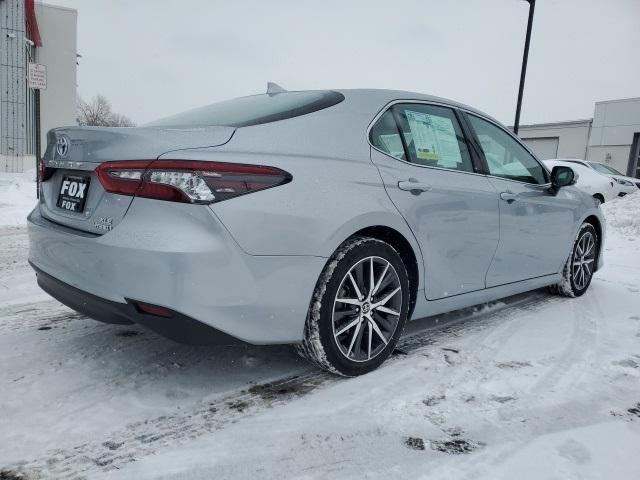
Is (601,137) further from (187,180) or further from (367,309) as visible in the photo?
(187,180)

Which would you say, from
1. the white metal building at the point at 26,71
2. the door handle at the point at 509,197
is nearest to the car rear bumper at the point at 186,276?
the door handle at the point at 509,197

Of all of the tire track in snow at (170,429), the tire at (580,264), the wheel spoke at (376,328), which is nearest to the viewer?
the tire track in snow at (170,429)

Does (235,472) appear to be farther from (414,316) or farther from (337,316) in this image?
(414,316)

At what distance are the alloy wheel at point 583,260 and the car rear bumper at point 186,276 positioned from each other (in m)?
3.08

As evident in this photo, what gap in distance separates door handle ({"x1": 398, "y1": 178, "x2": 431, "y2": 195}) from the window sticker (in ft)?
0.64

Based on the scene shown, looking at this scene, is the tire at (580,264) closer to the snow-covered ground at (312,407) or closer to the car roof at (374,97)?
the snow-covered ground at (312,407)

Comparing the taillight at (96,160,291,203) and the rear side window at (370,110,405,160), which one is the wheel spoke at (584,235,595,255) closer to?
the rear side window at (370,110,405,160)

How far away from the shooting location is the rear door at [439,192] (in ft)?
8.77

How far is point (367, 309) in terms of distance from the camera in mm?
2535

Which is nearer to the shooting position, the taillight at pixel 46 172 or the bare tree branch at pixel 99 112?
the taillight at pixel 46 172

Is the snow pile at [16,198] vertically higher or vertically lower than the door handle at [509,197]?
lower

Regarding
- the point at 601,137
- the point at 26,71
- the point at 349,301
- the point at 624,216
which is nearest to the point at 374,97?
the point at 349,301

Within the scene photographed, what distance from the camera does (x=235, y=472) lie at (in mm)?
1738

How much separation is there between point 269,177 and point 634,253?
6.50 metres
